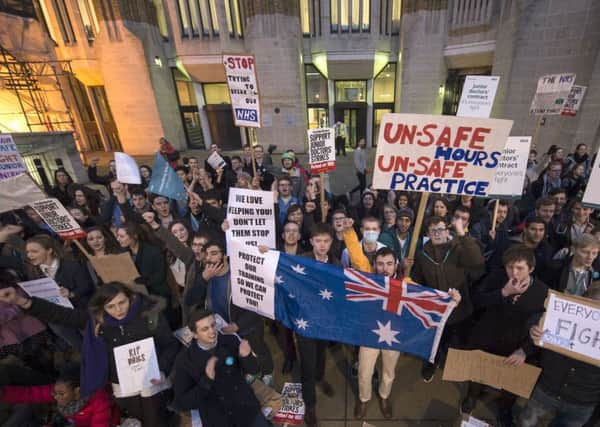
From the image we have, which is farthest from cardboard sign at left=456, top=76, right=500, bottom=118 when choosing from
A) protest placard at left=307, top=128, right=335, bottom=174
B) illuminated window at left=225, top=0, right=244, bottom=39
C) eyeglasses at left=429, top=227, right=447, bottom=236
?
illuminated window at left=225, top=0, right=244, bottom=39

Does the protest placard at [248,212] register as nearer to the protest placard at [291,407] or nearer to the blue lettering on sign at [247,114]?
the protest placard at [291,407]

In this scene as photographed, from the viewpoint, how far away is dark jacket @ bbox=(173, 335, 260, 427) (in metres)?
2.31

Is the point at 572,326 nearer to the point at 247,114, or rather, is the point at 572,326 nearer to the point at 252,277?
the point at 252,277

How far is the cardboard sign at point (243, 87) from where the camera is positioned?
4.90 metres

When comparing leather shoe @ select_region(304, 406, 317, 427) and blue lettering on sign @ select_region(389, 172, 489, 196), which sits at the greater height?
blue lettering on sign @ select_region(389, 172, 489, 196)

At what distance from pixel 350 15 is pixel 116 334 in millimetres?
17249

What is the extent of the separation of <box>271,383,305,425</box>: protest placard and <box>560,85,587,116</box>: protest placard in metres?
9.04

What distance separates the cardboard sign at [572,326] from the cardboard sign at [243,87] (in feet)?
15.8

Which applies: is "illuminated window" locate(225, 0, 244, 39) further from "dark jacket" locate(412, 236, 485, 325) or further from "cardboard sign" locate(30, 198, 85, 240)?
"dark jacket" locate(412, 236, 485, 325)

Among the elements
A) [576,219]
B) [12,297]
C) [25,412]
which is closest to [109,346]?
[12,297]

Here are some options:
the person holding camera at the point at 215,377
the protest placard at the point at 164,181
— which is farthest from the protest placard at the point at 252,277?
the protest placard at the point at 164,181

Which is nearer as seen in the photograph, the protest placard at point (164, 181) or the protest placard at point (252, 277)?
the protest placard at point (252, 277)

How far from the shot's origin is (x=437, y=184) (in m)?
2.46

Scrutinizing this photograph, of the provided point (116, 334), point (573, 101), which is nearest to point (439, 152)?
point (116, 334)
